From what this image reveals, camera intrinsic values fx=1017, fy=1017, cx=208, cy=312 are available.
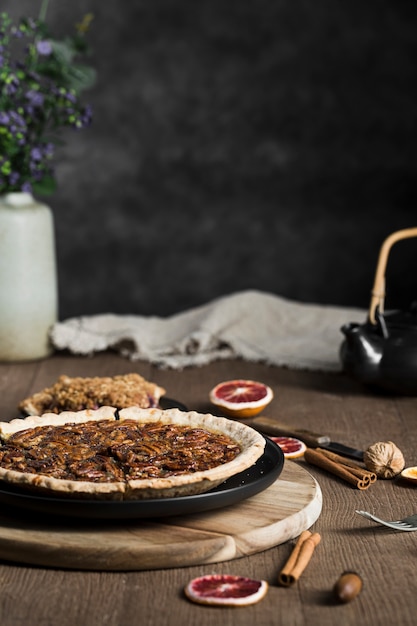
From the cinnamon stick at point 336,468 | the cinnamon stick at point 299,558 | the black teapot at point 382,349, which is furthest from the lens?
the black teapot at point 382,349

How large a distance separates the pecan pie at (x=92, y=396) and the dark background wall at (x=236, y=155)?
8.42 feet

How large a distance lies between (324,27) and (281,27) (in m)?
0.25

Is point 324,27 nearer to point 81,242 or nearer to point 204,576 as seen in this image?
point 81,242

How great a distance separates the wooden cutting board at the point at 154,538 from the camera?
242cm

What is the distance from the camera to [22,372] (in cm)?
454

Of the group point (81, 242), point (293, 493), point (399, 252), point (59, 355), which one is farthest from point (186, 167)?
point (293, 493)

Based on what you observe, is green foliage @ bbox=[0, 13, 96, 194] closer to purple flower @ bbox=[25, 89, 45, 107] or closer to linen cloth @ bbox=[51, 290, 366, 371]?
purple flower @ bbox=[25, 89, 45, 107]

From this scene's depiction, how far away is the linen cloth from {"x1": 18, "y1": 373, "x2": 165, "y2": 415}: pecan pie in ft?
3.27

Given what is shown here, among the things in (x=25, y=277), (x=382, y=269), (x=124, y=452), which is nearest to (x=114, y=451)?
(x=124, y=452)

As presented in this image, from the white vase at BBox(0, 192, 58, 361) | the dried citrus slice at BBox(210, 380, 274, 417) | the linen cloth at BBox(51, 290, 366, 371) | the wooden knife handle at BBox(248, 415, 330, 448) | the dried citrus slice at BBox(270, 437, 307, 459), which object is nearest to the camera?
the dried citrus slice at BBox(270, 437, 307, 459)

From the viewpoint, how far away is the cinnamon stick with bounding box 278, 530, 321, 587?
237 centimetres

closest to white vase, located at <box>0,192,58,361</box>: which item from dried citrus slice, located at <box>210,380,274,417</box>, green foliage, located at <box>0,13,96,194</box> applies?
green foliage, located at <box>0,13,96,194</box>

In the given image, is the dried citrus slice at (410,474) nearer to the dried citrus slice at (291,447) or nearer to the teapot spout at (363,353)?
the dried citrus slice at (291,447)

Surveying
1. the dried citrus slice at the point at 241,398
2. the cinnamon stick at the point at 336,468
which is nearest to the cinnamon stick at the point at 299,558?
the cinnamon stick at the point at 336,468
